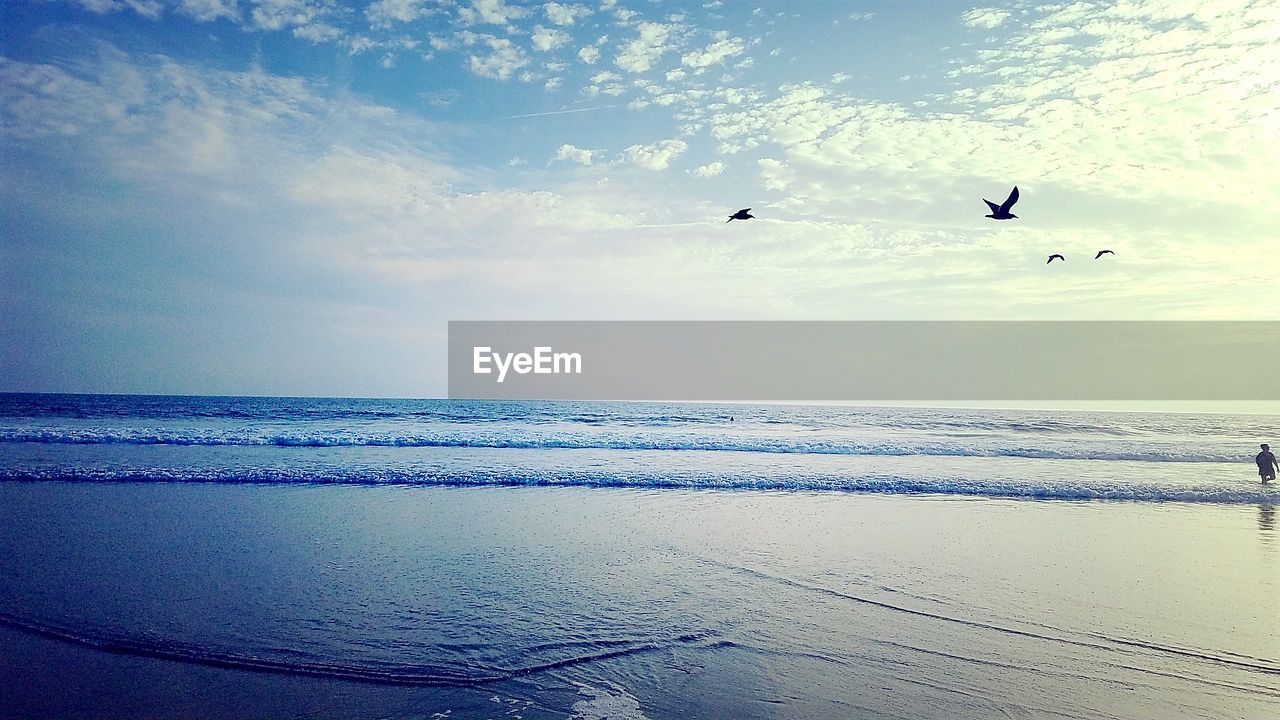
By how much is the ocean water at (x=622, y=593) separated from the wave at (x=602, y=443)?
219 inches

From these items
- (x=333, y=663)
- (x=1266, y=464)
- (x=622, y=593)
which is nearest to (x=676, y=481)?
(x=622, y=593)

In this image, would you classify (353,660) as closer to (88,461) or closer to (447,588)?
(447,588)

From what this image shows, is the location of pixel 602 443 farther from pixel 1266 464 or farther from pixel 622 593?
pixel 1266 464

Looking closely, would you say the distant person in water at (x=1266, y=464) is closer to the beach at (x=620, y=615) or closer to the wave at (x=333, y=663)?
the beach at (x=620, y=615)

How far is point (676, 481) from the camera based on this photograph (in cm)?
1467

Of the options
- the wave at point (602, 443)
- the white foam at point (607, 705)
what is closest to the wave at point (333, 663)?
the white foam at point (607, 705)

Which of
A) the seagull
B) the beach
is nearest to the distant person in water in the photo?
the beach

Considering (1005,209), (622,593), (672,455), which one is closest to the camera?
(622,593)

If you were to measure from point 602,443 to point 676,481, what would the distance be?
27.2 ft

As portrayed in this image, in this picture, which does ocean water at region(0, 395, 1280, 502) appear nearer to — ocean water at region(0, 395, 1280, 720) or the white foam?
ocean water at region(0, 395, 1280, 720)

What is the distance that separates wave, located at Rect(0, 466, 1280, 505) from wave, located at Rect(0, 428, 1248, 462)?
5.96 metres

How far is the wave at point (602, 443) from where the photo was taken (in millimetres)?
20672

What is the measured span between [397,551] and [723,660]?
4.63 metres

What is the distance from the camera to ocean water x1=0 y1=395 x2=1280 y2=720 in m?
4.53
